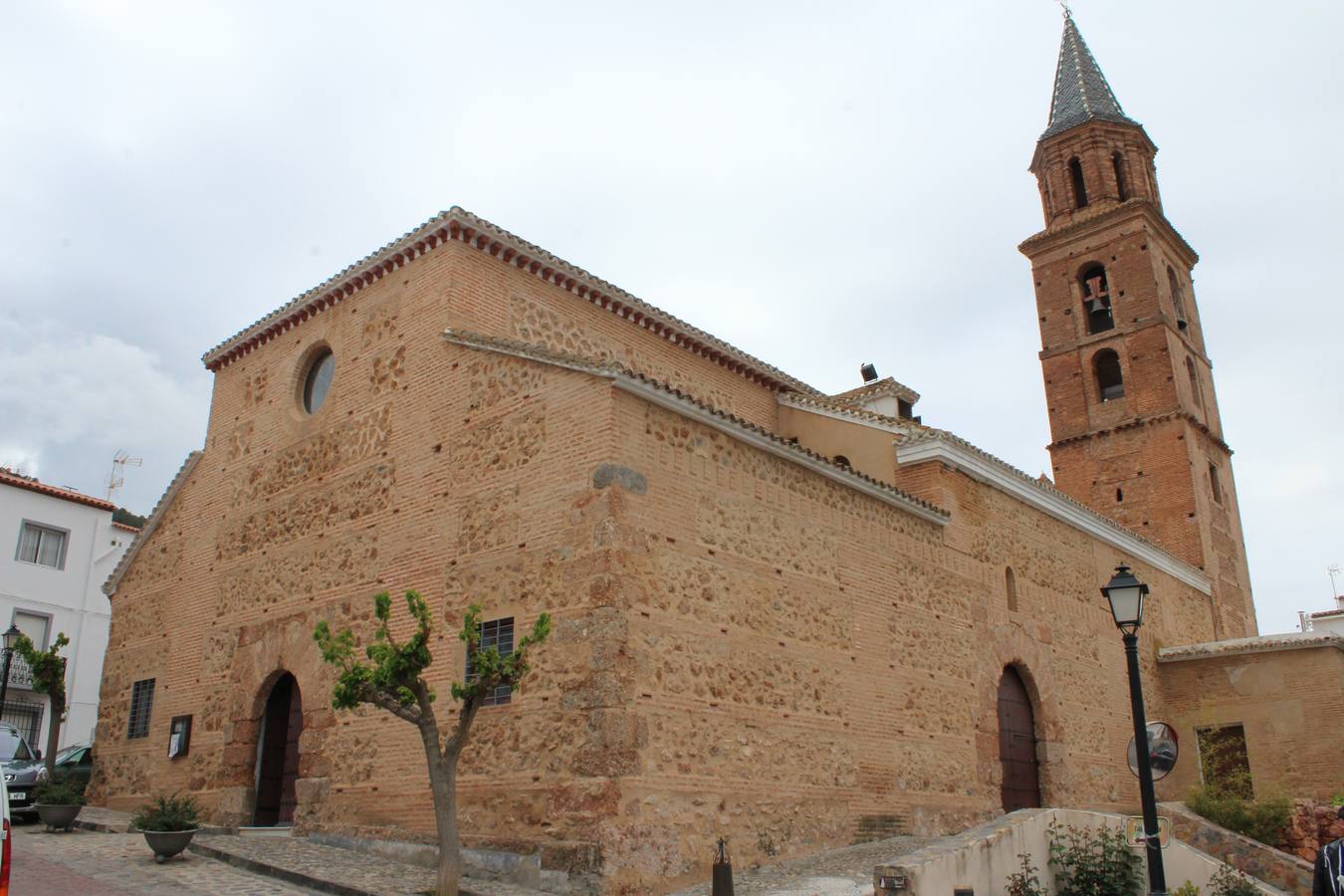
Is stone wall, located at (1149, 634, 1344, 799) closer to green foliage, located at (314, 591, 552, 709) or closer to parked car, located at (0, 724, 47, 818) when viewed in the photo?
green foliage, located at (314, 591, 552, 709)

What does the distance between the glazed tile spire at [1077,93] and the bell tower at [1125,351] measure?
49 mm

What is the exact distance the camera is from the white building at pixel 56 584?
2564 centimetres

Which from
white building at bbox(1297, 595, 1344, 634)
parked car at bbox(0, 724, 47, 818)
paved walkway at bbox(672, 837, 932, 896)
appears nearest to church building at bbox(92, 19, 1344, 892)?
paved walkway at bbox(672, 837, 932, 896)

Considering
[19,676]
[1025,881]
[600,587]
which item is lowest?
[1025,881]

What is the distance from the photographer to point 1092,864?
1027cm

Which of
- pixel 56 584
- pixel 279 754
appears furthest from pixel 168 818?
pixel 56 584

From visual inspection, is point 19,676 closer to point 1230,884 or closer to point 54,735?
point 54,735

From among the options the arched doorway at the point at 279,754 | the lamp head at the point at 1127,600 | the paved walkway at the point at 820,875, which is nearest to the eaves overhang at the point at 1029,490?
the paved walkway at the point at 820,875

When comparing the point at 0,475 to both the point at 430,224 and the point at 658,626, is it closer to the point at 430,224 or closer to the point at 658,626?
the point at 430,224

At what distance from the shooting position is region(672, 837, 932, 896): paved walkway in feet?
31.4

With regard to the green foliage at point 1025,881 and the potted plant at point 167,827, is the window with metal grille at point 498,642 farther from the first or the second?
the green foliage at point 1025,881

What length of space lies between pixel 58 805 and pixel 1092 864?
11.5 meters

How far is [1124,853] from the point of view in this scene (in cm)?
1030


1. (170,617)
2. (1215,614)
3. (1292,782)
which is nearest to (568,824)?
(170,617)
